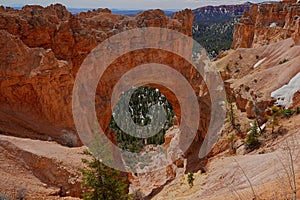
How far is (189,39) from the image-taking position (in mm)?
34875

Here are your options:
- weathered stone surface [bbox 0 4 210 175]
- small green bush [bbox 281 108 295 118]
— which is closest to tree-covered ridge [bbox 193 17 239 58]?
weathered stone surface [bbox 0 4 210 175]

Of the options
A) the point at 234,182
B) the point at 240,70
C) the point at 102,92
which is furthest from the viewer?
the point at 240,70

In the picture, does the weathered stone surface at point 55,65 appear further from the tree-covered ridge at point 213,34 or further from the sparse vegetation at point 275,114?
the tree-covered ridge at point 213,34

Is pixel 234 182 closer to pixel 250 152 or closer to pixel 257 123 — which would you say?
pixel 250 152

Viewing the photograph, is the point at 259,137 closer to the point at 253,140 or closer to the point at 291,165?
the point at 253,140

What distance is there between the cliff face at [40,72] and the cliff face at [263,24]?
32.0 meters

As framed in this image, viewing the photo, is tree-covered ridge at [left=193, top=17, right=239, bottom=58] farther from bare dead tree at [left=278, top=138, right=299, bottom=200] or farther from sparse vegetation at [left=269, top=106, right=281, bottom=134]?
bare dead tree at [left=278, top=138, right=299, bottom=200]

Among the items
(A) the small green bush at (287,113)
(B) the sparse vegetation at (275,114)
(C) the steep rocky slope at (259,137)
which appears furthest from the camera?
(A) the small green bush at (287,113)

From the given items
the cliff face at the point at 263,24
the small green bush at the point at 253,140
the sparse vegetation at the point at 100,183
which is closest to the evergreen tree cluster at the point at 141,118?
the cliff face at the point at 263,24

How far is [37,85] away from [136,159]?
2110 cm

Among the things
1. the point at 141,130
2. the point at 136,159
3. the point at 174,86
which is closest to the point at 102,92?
the point at 174,86

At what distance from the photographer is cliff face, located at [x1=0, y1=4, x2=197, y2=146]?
60.5 feet

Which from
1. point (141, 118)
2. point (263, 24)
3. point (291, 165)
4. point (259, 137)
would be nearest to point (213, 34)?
point (263, 24)

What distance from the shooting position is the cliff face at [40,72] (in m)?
18.4
